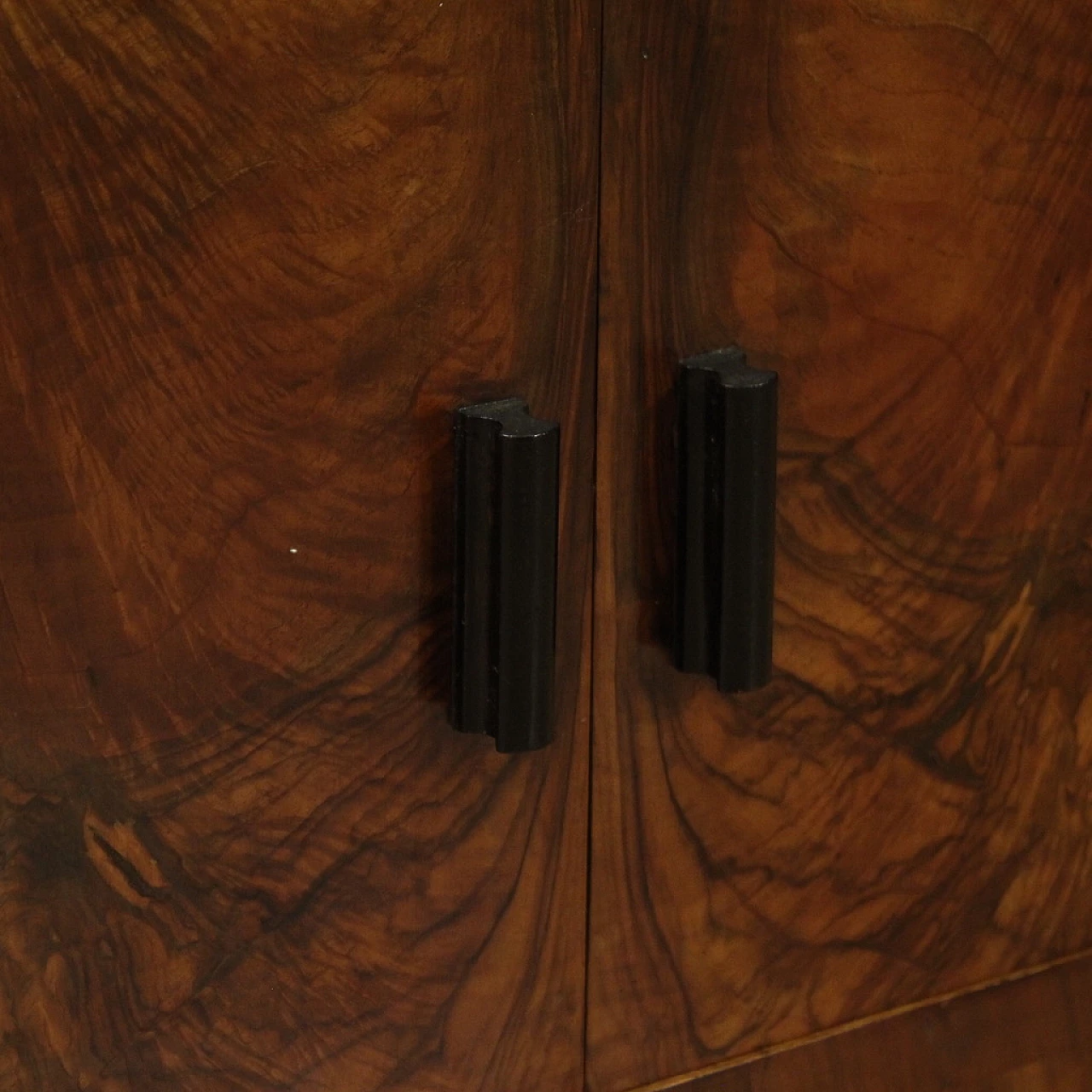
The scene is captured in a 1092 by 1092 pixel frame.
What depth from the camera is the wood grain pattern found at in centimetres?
79

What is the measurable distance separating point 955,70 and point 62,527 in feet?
1.22

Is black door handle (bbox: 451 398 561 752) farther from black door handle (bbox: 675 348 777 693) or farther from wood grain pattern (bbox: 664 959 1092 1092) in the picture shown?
wood grain pattern (bbox: 664 959 1092 1092)

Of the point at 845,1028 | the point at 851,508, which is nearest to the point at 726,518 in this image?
the point at 851,508

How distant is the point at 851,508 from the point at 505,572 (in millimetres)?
167

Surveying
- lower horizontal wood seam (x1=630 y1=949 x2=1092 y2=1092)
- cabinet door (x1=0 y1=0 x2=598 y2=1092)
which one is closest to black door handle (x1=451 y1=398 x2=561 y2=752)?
cabinet door (x1=0 y1=0 x2=598 y2=1092)

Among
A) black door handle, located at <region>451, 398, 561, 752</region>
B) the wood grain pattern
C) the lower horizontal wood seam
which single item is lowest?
the wood grain pattern

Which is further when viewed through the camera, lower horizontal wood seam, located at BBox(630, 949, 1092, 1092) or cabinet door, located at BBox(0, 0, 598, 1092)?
lower horizontal wood seam, located at BBox(630, 949, 1092, 1092)

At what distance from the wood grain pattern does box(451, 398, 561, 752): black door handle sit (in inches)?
8.7

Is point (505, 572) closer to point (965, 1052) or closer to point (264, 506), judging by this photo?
point (264, 506)

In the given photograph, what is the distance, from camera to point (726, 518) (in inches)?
26.2

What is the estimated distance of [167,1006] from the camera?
0.64 m

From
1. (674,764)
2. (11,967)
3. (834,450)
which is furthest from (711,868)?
(11,967)

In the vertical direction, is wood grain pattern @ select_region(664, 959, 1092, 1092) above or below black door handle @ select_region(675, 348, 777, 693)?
below

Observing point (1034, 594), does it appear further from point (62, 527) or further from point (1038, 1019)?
point (62, 527)
